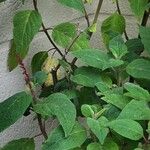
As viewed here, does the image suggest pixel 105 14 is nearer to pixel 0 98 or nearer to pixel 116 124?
pixel 0 98

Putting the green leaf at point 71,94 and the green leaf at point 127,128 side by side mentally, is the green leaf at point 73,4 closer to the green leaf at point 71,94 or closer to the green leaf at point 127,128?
the green leaf at point 71,94

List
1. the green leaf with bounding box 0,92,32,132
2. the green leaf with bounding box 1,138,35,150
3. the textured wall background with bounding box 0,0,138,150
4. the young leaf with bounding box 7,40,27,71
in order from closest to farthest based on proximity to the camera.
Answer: the green leaf with bounding box 0,92,32,132
the green leaf with bounding box 1,138,35,150
the young leaf with bounding box 7,40,27,71
the textured wall background with bounding box 0,0,138,150

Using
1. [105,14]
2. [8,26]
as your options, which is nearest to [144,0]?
[105,14]

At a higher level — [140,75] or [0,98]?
[140,75]

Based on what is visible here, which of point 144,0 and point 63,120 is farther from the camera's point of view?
point 144,0

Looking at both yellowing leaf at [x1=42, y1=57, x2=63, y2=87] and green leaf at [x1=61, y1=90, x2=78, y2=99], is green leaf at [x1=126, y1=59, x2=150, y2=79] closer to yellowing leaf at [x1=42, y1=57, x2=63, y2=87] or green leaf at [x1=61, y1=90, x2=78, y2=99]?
green leaf at [x1=61, y1=90, x2=78, y2=99]

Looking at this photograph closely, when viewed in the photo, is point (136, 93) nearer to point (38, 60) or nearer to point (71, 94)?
point (71, 94)

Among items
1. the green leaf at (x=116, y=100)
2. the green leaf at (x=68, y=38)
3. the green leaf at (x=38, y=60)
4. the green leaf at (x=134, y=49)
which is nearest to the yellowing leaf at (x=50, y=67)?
the green leaf at (x=38, y=60)

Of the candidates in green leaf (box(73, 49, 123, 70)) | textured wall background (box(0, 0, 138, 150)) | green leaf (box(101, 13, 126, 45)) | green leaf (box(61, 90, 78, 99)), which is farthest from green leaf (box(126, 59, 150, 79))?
textured wall background (box(0, 0, 138, 150))
